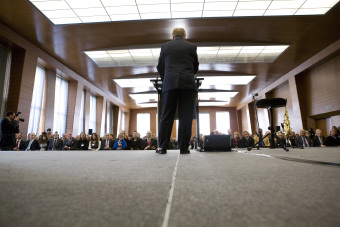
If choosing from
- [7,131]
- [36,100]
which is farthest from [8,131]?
[36,100]

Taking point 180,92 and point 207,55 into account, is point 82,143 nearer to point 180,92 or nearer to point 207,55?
point 180,92

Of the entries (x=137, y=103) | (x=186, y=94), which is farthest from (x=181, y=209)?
(x=137, y=103)

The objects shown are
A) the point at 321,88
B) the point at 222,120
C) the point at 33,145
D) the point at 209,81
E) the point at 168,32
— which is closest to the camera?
the point at 33,145

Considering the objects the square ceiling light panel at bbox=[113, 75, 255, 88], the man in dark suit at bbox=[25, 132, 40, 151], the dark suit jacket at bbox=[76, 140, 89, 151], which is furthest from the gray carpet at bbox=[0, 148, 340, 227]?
the square ceiling light panel at bbox=[113, 75, 255, 88]

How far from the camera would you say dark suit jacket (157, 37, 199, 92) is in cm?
189

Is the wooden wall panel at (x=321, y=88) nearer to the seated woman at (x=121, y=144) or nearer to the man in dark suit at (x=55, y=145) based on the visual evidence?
the seated woman at (x=121, y=144)

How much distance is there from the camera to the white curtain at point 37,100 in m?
6.76

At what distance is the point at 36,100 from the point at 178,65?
701 centimetres

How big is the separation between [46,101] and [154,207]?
8396 millimetres

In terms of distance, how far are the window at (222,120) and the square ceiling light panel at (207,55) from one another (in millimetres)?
8282

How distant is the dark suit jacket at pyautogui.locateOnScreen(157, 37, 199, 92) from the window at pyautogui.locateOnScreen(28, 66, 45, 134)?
6559 millimetres

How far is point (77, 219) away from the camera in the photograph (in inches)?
11.0

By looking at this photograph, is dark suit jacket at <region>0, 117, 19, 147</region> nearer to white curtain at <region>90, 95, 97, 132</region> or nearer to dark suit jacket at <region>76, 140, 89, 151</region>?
dark suit jacket at <region>76, 140, 89, 151</region>

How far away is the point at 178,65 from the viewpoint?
1.93 meters
